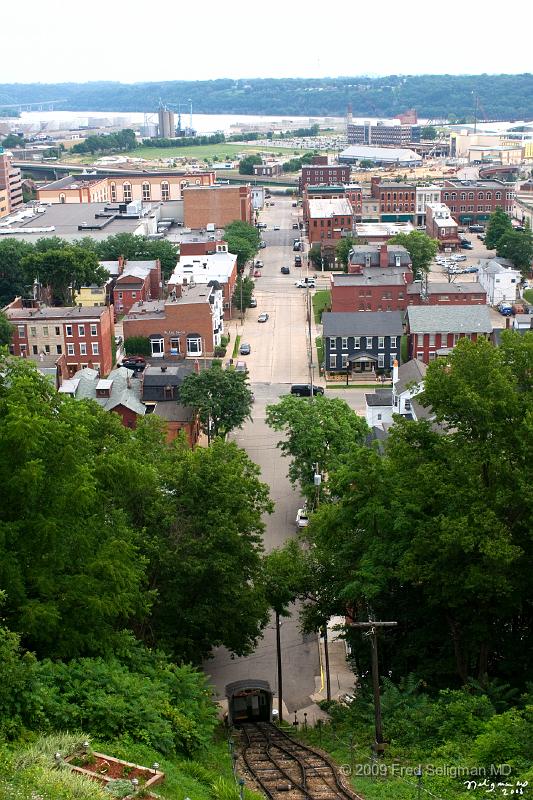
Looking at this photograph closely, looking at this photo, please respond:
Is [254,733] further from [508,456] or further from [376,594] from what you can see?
[508,456]

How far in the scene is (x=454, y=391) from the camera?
2042cm

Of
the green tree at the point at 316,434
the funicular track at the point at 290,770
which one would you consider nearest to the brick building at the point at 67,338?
the green tree at the point at 316,434

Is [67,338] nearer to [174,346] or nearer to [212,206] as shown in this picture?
[174,346]

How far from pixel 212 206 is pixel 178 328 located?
4354 cm

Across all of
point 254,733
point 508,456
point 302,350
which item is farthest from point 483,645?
point 302,350

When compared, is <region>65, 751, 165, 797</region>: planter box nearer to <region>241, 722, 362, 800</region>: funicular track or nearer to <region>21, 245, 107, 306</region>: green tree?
<region>241, 722, 362, 800</region>: funicular track

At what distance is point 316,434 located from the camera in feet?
118

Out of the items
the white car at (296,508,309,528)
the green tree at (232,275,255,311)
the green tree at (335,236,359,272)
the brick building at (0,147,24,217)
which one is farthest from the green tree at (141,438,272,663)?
the brick building at (0,147,24,217)

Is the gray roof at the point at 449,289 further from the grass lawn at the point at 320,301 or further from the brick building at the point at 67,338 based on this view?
the brick building at the point at 67,338

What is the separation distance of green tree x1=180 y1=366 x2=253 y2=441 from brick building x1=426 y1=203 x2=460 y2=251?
59.1 meters

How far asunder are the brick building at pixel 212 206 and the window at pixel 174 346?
42.3 meters

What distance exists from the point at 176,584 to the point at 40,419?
6167 mm

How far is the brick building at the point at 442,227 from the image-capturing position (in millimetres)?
99875

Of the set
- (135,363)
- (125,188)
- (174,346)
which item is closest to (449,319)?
(174,346)
